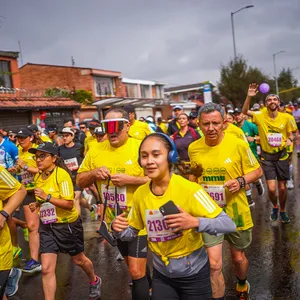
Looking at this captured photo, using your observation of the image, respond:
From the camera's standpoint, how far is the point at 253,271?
481 centimetres

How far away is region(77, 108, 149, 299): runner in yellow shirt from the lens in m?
3.70

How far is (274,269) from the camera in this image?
4801mm

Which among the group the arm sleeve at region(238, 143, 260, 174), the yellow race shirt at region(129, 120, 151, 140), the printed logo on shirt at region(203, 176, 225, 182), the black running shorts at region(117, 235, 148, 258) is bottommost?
the black running shorts at region(117, 235, 148, 258)

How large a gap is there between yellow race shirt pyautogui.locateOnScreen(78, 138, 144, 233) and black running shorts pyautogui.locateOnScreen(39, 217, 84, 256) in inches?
20.4

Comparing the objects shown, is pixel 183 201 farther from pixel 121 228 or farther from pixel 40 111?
pixel 40 111

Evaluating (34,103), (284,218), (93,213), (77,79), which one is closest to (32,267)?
(93,213)

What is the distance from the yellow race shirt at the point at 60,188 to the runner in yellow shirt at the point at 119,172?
24cm

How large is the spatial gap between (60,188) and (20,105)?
2254 centimetres

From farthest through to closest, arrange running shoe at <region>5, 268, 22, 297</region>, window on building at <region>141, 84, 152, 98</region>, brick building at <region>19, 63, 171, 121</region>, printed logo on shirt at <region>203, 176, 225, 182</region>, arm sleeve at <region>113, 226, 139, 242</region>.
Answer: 1. window on building at <region>141, 84, 152, 98</region>
2. brick building at <region>19, 63, 171, 121</region>
3. running shoe at <region>5, 268, 22, 297</region>
4. printed logo on shirt at <region>203, 176, 225, 182</region>
5. arm sleeve at <region>113, 226, 139, 242</region>

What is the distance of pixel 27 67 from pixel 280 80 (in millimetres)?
46211

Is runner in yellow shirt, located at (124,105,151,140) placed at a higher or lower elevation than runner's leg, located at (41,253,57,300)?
higher

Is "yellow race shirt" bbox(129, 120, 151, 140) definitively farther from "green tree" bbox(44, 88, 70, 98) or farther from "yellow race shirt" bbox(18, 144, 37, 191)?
"green tree" bbox(44, 88, 70, 98)

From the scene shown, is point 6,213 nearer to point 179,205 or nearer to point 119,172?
point 119,172

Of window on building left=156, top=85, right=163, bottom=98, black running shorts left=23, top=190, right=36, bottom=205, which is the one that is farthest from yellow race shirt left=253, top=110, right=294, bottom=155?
window on building left=156, top=85, right=163, bottom=98
